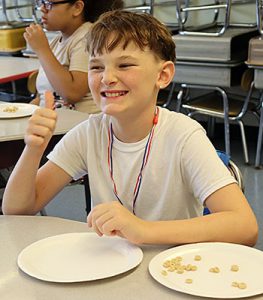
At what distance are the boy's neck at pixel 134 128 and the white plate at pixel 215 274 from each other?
37 cm

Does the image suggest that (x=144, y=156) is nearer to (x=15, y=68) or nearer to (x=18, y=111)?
(x=18, y=111)

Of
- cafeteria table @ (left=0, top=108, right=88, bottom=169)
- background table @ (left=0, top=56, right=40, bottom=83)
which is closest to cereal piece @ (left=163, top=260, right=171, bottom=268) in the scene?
cafeteria table @ (left=0, top=108, right=88, bottom=169)

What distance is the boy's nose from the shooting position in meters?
1.31

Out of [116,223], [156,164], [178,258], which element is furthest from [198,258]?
[156,164]

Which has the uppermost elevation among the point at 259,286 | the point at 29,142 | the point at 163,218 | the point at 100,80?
the point at 100,80

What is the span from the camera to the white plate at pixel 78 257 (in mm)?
1090

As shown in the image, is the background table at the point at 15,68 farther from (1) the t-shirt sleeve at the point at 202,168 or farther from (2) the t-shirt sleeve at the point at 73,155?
(1) the t-shirt sleeve at the point at 202,168

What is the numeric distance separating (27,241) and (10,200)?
0.22 metres

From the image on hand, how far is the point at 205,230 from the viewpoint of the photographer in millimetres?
1202

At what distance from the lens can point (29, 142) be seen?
54.9 inches

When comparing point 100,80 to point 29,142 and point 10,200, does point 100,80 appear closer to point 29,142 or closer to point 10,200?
point 29,142

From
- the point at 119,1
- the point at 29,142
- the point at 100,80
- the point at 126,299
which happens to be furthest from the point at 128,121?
the point at 119,1

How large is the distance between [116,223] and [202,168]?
0.28 m

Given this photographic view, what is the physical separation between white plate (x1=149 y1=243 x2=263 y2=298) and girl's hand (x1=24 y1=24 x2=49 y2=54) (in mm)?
1570
